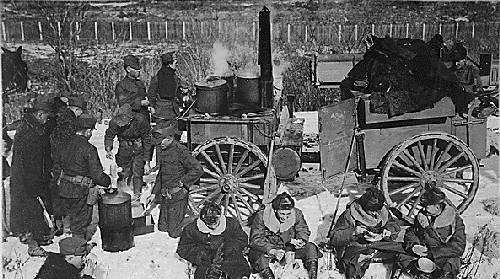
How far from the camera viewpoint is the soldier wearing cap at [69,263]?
13.9 ft

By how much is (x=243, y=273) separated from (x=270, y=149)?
0.69 m

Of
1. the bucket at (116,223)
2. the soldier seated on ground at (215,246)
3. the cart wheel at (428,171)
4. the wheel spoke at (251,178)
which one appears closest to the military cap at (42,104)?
the bucket at (116,223)

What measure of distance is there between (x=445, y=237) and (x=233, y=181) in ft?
3.89

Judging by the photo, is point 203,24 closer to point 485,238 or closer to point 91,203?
point 91,203

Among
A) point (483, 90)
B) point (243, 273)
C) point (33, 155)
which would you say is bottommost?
point (243, 273)

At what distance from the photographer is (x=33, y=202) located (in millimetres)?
4500

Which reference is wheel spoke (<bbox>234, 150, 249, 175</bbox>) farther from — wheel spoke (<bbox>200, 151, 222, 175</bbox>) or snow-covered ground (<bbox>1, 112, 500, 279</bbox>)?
snow-covered ground (<bbox>1, 112, 500, 279</bbox>)

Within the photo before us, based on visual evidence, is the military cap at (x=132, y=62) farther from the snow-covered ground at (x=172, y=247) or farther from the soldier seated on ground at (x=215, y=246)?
the soldier seated on ground at (x=215, y=246)

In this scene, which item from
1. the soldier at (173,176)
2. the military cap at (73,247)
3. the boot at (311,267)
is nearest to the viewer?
the military cap at (73,247)

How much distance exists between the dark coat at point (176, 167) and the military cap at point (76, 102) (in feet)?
1.61

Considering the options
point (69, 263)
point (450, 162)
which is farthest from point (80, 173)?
point (450, 162)

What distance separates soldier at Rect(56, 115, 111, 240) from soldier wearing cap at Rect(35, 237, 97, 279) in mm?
188

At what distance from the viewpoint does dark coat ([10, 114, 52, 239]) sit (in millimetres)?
4441

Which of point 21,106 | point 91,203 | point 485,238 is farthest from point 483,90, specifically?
point 21,106
